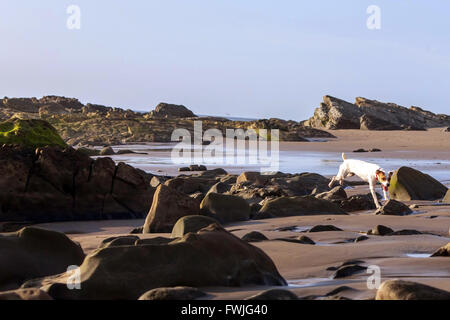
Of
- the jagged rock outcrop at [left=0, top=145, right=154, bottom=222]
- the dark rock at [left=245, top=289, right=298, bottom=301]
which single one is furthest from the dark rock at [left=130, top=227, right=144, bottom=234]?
the dark rock at [left=245, top=289, right=298, bottom=301]

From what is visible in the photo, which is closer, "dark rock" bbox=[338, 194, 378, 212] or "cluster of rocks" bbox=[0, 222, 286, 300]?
"cluster of rocks" bbox=[0, 222, 286, 300]

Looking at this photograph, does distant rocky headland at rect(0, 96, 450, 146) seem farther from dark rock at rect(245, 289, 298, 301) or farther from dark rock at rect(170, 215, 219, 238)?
dark rock at rect(245, 289, 298, 301)

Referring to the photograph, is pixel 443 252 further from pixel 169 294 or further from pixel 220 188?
pixel 220 188

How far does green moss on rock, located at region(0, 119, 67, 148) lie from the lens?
39.6 feet

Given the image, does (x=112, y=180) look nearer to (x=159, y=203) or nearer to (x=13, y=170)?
(x=13, y=170)

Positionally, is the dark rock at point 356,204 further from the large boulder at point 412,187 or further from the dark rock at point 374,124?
the dark rock at point 374,124

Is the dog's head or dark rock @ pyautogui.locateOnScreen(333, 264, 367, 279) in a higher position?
the dog's head

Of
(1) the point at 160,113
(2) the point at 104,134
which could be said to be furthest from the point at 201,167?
(1) the point at 160,113

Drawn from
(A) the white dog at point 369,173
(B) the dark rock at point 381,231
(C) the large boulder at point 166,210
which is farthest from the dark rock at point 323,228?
(A) the white dog at point 369,173

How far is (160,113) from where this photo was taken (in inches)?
2194

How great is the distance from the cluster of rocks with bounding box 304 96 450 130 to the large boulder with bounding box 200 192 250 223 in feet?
119

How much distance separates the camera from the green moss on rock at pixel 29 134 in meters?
12.1

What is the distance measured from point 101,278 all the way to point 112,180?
595cm

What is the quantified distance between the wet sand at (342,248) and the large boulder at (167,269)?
6.1 inches
